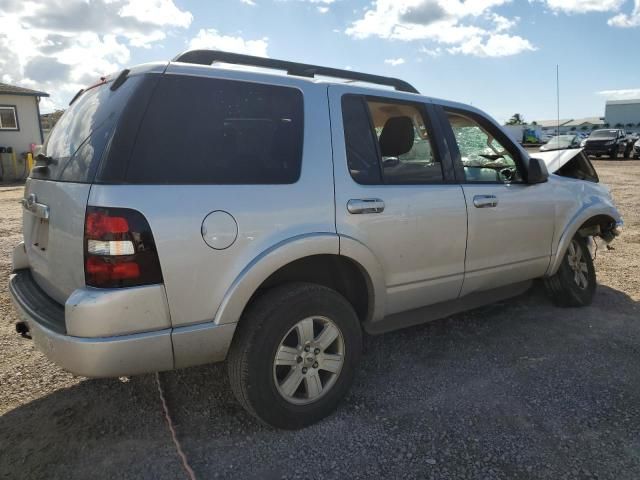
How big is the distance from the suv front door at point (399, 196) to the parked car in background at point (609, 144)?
28.4 meters

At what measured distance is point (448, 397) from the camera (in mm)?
3152

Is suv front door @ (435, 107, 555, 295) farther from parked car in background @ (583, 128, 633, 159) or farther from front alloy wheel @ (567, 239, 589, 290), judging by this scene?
parked car in background @ (583, 128, 633, 159)

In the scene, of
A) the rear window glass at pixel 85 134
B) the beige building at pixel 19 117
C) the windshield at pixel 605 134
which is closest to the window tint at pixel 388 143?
the rear window glass at pixel 85 134

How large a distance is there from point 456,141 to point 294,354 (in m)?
1.95

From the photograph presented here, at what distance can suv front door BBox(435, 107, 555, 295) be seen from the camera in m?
3.57

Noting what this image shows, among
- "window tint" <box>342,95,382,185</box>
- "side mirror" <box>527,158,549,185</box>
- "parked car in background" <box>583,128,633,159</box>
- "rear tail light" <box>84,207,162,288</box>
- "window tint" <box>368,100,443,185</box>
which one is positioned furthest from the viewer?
"parked car in background" <box>583,128,633,159</box>

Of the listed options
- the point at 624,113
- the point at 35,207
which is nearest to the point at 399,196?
the point at 35,207

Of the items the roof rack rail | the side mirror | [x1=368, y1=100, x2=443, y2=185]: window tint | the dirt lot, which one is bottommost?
the dirt lot

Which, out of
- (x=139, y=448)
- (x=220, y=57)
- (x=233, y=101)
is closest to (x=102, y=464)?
(x=139, y=448)

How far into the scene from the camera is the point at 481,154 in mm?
3951

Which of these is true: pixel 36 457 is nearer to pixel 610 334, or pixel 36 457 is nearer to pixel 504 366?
pixel 504 366

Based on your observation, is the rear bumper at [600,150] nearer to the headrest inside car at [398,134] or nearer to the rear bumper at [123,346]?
the headrest inside car at [398,134]

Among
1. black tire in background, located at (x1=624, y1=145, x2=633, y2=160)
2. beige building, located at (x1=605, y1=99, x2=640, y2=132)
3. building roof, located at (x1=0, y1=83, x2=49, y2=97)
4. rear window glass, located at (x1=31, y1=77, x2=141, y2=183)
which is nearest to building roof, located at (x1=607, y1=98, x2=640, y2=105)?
beige building, located at (x1=605, y1=99, x2=640, y2=132)

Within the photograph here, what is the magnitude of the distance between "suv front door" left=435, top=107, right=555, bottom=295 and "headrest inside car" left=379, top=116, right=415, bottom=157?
24 cm
